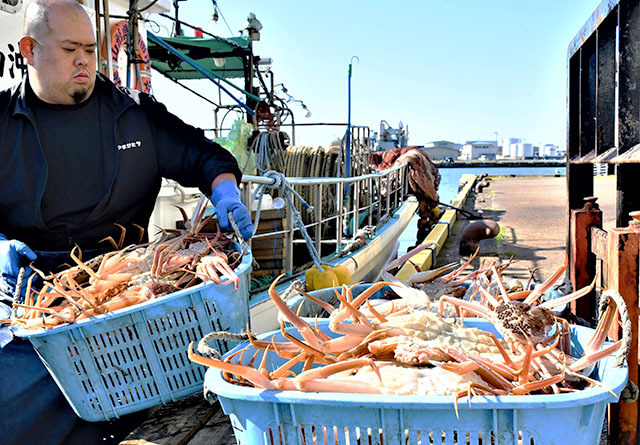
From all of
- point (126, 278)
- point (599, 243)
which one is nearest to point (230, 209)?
point (126, 278)

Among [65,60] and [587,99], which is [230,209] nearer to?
[65,60]

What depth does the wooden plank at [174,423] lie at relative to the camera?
8.59 feet

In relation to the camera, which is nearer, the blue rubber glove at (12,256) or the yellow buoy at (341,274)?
the blue rubber glove at (12,256)

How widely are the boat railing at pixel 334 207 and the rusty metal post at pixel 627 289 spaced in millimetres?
2026

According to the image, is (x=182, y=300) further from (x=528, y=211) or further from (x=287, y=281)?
(x=528, y=211)

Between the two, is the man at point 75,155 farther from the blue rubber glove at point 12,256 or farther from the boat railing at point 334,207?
the boat railing at point 334,207

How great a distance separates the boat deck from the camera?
268 centimetres

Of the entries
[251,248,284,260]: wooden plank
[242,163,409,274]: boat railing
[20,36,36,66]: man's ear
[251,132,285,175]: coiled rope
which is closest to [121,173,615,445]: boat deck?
[242,163,409,274]: boat railing

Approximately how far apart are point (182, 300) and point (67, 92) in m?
1.52

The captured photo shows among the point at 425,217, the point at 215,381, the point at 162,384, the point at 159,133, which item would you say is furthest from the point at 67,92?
the point at 425,217

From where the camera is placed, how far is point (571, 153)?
4277mm

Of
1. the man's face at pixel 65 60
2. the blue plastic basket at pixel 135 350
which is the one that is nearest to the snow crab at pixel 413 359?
the blue plastic basket at pixel 135 350

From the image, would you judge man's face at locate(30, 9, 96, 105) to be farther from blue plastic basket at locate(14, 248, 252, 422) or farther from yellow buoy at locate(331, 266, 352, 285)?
yellow buoy at locate(331, 266, 352, 285)

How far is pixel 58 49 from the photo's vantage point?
2795mm
